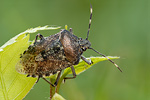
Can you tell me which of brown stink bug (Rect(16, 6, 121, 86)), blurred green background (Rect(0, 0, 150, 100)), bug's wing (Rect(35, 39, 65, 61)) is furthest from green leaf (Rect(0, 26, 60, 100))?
blurred green background (Rect(0, 0, 150, 100))

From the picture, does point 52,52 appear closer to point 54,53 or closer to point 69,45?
point 54,53

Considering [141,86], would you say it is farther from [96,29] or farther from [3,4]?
[3,4]

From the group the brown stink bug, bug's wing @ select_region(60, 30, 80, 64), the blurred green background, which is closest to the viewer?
the brown stink bug

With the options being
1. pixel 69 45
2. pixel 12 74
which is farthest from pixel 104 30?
pixel 12 74

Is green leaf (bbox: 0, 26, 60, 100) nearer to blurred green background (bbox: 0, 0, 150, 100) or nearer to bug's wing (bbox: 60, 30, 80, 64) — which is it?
bug's wing (bbox: 60, 30, 80, 64)

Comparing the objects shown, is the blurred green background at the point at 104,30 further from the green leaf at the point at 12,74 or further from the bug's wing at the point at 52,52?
the green leaf at the point at 12,74

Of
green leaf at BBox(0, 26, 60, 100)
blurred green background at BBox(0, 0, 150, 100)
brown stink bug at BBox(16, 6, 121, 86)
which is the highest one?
green leaf at BBox(0, 26, 60, 100)
